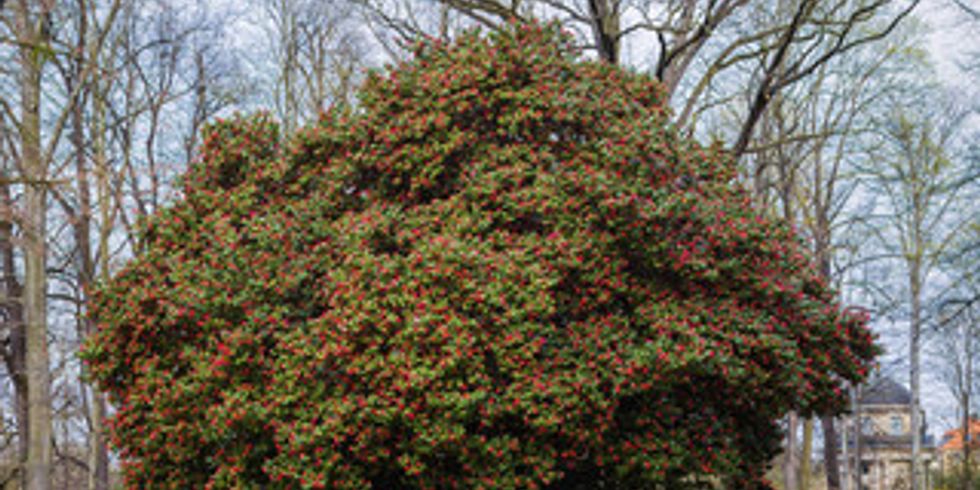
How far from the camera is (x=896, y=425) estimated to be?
39.5 metres

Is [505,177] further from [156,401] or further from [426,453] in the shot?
[156,401]

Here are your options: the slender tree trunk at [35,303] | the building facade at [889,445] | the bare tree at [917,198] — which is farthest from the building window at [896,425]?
the slender tree trunk at [35,303]

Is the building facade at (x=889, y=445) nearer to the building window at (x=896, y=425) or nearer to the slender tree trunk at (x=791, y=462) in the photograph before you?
the building window at (x=896, y=425)

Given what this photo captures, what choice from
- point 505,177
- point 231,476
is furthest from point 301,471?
point 505,177

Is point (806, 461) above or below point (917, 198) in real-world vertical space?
below

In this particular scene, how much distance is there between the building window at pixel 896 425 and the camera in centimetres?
3968

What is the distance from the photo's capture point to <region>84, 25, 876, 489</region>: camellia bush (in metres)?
6.40

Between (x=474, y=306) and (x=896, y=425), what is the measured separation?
39139mm

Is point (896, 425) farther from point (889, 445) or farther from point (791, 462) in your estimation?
point (791, 462)

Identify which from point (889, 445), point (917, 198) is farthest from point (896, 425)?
point (917, 198)

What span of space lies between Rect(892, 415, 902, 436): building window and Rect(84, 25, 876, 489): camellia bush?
118ft

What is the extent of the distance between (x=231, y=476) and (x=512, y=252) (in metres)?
3.00

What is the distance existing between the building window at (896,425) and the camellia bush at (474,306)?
36.0 meters

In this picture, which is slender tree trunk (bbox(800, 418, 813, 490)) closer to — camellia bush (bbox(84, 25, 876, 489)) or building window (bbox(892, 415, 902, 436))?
camellia bush (bbox(84, 25, 876, 489))
